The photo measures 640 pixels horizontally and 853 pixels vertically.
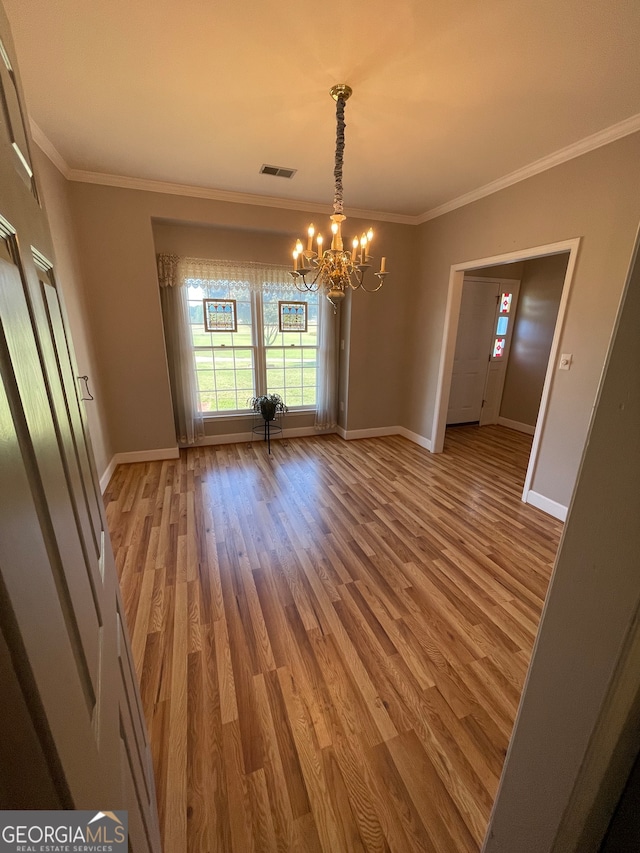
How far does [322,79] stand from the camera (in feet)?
5.72

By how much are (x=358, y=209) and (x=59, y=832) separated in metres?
4.44

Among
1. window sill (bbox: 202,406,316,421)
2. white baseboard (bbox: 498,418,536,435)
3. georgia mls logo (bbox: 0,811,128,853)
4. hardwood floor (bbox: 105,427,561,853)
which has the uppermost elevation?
georgia mls logo (bbox: 0,811,128,853)

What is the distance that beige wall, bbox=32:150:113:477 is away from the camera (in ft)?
7.77

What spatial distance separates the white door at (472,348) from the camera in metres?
4.82

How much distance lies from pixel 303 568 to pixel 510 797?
149 cm

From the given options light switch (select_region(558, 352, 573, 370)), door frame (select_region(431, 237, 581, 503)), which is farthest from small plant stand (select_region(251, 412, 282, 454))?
light switch (select_region(558, 352, 573, 370))

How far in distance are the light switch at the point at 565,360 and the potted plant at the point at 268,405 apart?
2.83m

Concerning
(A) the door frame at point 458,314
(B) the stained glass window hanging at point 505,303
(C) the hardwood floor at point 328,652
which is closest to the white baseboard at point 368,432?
(A) the door frame at point 458,314

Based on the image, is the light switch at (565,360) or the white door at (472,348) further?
the white door at (472,348)

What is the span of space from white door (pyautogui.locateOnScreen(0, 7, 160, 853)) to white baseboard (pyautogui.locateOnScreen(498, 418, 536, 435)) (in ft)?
18.2

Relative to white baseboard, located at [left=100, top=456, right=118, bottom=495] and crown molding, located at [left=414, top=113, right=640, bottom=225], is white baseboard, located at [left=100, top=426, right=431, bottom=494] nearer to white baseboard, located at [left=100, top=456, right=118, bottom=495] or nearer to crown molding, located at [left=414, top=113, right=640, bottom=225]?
white baseboard, located at [left=100, top=456, right=118, bottom=495]

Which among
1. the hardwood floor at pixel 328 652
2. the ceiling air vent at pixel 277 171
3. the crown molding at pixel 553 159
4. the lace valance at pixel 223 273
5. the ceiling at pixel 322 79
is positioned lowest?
the hardwood floor at pixel 328 652

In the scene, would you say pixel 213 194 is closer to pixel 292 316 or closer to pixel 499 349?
pixel 292 316

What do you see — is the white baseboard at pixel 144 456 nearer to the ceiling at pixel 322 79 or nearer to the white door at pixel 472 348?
the ceiling at pixel 322 79
